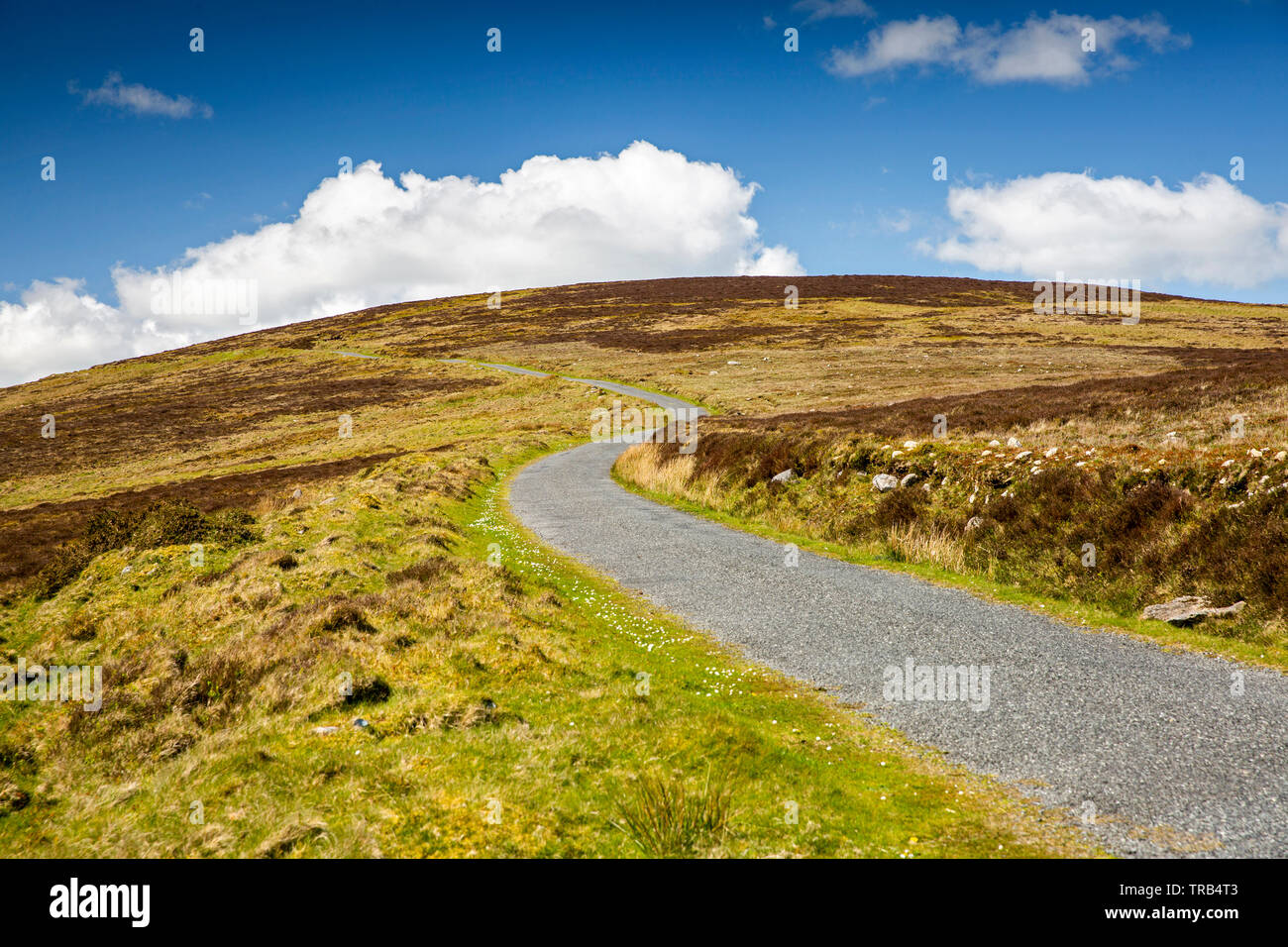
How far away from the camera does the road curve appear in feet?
18.4

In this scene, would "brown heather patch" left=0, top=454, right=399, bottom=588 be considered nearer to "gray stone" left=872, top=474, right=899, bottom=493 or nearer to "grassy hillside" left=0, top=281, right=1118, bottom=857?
"grassy hillside" left=0, top=281, right=1118, bottom=857

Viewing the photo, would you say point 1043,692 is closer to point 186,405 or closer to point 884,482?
point 884,482

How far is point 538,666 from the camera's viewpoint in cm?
914

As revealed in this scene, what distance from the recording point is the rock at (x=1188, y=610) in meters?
9.72

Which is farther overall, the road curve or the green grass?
the road curve

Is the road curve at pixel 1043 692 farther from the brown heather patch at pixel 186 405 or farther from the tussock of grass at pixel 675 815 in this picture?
the brown heather patch at pixel 186 405

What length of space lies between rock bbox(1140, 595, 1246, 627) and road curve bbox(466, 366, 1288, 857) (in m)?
1.12

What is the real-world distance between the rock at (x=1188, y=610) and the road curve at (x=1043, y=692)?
1.12m

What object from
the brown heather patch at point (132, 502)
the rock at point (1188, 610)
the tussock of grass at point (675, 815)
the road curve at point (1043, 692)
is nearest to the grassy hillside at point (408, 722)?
the tussock of grass at point (675, 815)

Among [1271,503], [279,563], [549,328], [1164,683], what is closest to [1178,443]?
[1271,503]

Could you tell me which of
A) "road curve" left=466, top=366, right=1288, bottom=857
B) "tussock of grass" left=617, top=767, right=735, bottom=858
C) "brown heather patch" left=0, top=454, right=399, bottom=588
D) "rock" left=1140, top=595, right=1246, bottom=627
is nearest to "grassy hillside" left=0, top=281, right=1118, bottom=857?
"tussock of grass" left=617, top=767, right=735, bottom=858

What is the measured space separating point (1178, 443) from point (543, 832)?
20.6 metres

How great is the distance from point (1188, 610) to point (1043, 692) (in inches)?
156

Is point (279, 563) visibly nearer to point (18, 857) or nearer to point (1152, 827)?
point (18, 857)
